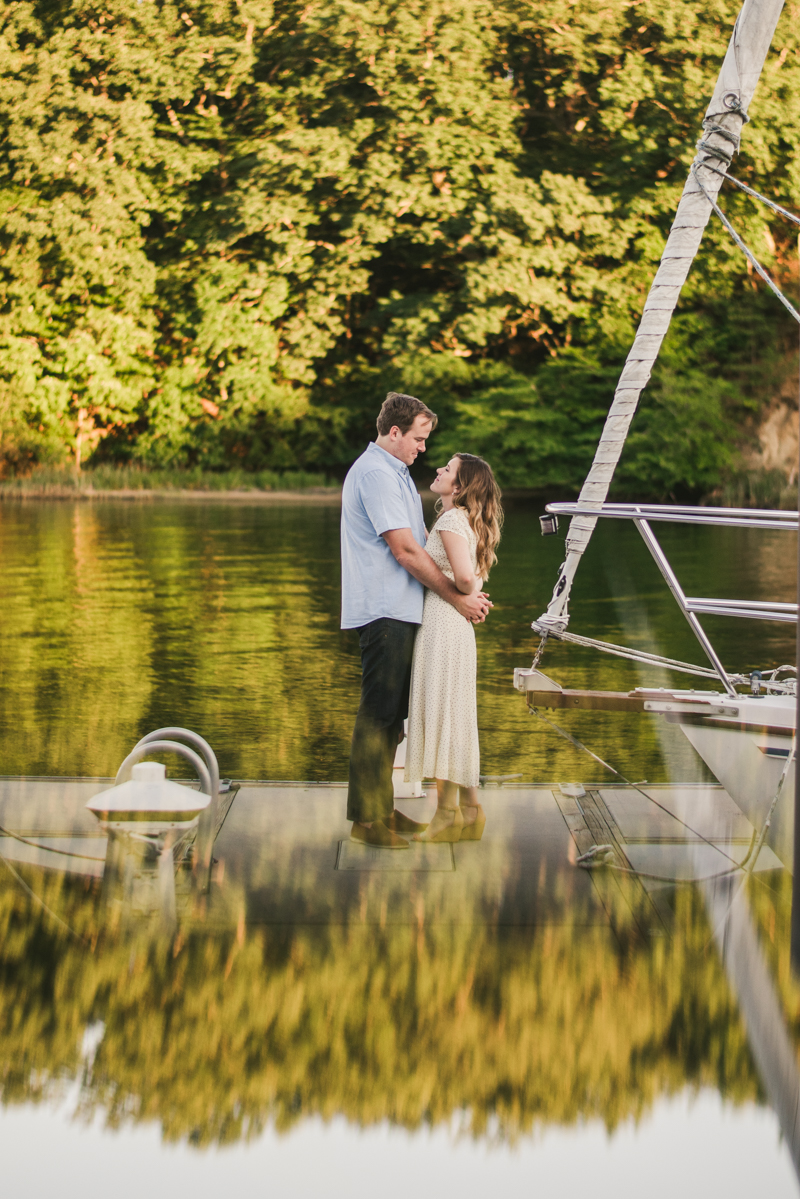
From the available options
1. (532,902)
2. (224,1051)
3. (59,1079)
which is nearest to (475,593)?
(532,902)

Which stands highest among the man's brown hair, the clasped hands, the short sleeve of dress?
the man's brown hair

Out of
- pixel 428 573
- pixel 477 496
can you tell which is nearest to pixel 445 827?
pixel 428 573

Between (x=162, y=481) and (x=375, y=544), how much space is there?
26141 mm

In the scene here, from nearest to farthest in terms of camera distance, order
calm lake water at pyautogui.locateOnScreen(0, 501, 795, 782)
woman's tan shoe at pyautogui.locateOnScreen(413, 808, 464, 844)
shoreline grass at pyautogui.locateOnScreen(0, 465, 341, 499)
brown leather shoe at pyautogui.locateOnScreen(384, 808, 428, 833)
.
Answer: woman's tan shoe at pyautogui.locateOnScreen(413, 808, 464, 844) → brown leather shoe at pyautogui.locateOnScreen(384, 808, 428, 833) → calm lake water at pyautogui.locateOnScreen(0, 501, 795, 782) → shoreline grass at pyautogui.locateOnScreen(0, 465, 341, 499)

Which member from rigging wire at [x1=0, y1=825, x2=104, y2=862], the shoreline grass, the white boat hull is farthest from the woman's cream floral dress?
the shoreline grass

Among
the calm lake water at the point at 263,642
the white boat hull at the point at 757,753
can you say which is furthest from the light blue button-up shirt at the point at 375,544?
the calm lake water at the point at 263,642

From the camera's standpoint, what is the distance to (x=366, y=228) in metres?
28.6

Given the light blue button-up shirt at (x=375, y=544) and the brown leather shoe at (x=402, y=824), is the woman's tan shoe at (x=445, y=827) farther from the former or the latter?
the light blue button-up shirt at (x=375, y=544)

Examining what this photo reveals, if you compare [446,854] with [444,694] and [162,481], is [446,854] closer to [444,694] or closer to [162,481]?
[444,694]

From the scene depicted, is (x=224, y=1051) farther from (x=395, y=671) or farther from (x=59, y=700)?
(x=59, y=700)

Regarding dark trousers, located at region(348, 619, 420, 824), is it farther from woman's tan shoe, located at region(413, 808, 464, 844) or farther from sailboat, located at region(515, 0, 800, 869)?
sailboat, located at region(515, 0, 800, 869)

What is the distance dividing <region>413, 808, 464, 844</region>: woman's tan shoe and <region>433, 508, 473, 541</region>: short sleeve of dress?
975 mm

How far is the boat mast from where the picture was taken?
477 centimetres

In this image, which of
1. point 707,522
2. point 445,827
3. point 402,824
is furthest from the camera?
point 402,824
